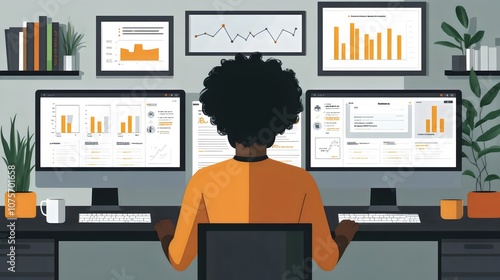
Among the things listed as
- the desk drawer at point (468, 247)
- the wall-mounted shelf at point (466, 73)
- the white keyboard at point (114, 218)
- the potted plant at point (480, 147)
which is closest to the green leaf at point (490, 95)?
the potted plant at point (480, 147)

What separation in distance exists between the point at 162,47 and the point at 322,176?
1.10m

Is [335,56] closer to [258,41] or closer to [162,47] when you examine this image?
[258,41]

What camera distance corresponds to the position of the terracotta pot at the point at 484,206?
11.6ft

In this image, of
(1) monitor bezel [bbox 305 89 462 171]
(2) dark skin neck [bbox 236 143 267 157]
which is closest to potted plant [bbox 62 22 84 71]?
(1) monitor bezel [bbox 305 89 462 171]

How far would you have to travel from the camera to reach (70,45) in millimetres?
3889

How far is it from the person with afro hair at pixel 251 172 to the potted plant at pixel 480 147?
1.77 meters

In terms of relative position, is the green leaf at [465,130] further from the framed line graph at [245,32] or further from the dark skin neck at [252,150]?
the dark skin neck at [252,150]

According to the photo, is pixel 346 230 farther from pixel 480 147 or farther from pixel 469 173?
pixel 480 147

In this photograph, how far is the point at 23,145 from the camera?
12.0 feet

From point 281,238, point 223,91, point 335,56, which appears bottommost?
point 281,238

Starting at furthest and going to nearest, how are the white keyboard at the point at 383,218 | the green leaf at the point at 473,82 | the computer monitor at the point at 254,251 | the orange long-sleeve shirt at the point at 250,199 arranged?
the green leaf at the point at 473,82 < the white keyboard at the point at 383,218 < the orange long-sleeve shirt at the point at 250,199 < the computer monitor at the point at 254,251

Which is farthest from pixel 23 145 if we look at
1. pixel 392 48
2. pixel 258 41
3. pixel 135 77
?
pixel 392 48

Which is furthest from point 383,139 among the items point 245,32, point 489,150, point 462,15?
point 245,32

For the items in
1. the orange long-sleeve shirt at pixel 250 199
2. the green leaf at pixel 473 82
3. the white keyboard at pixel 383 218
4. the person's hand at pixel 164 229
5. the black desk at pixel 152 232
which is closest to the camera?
the orange long-sleeve shirt at pixel 250 199
